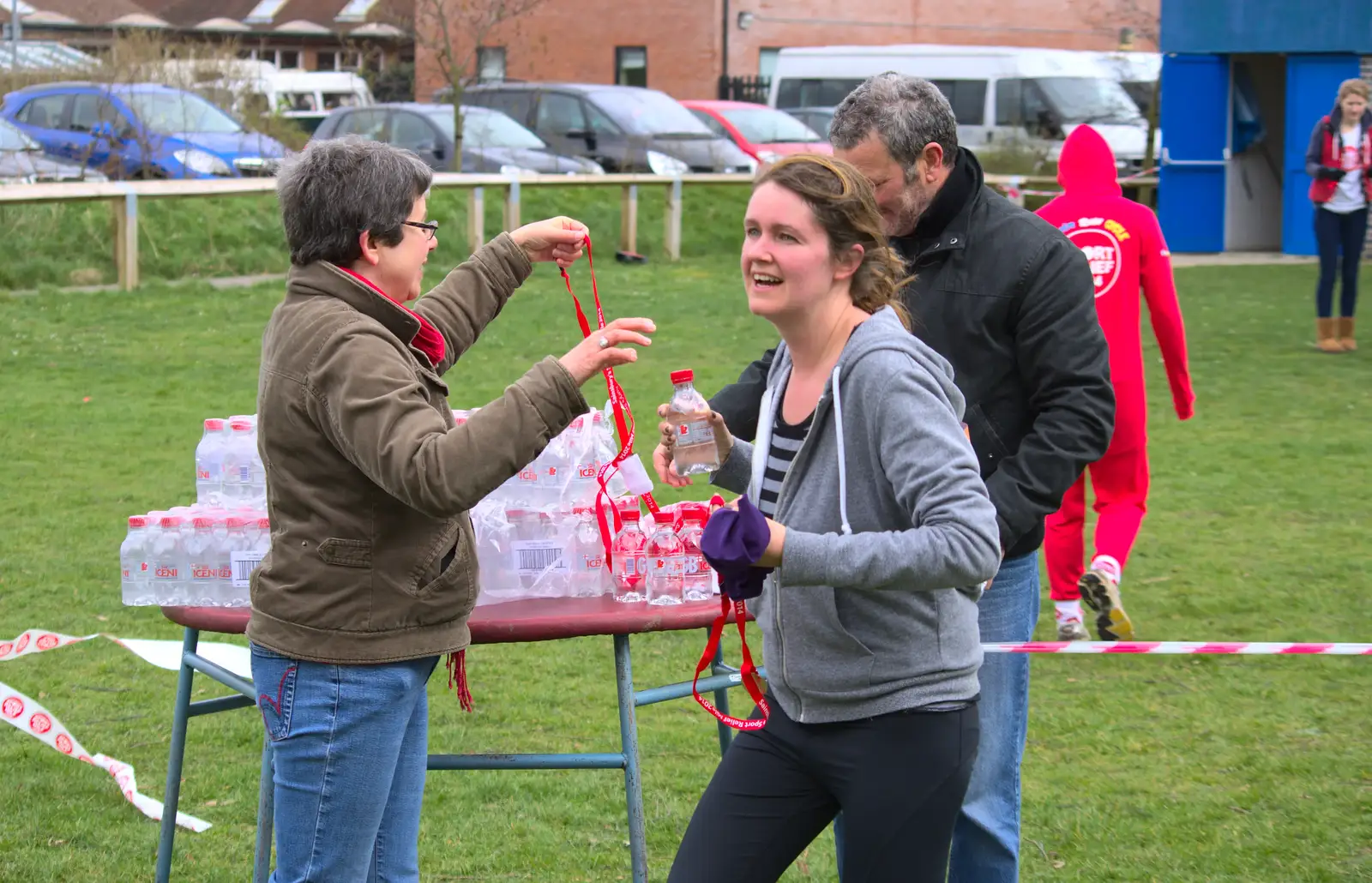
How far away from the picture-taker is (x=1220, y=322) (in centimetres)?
1492

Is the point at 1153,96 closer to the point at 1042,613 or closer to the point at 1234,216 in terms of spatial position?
the point at 1234,216

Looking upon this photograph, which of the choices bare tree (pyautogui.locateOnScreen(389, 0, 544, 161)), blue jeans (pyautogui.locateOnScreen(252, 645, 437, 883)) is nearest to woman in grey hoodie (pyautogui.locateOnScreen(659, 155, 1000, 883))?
blue jeans (pyautogui.locateOnScreen(252, 645, 437, 883))

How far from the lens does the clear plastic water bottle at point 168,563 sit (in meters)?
3.96

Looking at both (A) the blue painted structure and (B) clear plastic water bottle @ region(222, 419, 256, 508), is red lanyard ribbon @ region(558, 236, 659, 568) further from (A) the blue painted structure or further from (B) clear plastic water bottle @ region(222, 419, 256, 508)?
(A) the blue painted structure

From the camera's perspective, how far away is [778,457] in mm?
2848

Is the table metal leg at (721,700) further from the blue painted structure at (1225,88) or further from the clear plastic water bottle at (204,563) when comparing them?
the blue painted structure at (1225,88)

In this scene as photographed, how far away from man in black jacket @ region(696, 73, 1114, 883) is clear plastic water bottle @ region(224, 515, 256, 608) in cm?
152

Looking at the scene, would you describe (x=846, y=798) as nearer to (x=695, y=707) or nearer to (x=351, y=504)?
(x=351, y=504)

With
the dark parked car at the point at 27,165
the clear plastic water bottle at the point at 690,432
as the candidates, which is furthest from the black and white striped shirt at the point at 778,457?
the dark parked car at the point at 27,165

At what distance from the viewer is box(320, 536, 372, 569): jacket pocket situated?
2.93 metres

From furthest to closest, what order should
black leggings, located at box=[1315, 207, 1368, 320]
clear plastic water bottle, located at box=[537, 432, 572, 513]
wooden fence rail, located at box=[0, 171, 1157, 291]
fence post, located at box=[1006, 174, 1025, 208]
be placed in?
1. fence post, located at box=[1006, 174, 1025, 208]
2. wooden fence rail, located at box=[0, 171, 1157, 291]
3. black leggings, located at box=[1315, 207, 1368, 320]
4. clear plastic water bottle, located at box=[537, 432, 572, 513]

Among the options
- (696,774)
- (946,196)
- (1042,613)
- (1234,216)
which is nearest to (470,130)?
(1234,216)

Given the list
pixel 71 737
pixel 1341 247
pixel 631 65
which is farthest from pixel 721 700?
pixel 631 65

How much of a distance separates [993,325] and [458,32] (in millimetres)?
41015
